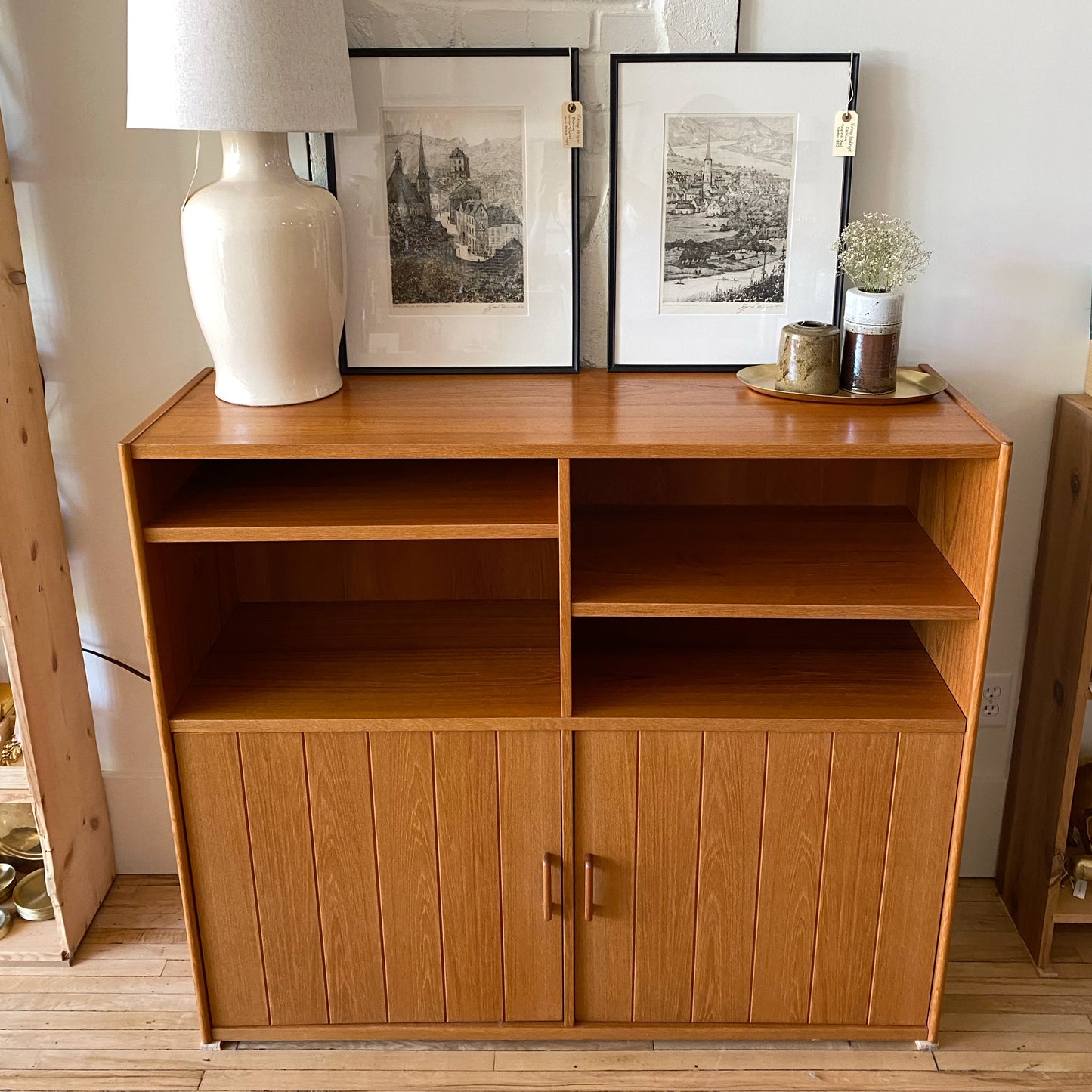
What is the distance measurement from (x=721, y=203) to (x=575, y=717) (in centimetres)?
86

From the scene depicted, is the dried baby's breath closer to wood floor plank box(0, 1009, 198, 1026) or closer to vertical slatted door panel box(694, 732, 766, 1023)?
vertical slatted door panel box(694, 732, 766, 1023)

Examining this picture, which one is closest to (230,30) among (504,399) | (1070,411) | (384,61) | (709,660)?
(384,61)

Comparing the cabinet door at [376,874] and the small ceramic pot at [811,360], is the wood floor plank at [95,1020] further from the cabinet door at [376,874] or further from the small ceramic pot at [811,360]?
the small ceramic pot at [811,360]

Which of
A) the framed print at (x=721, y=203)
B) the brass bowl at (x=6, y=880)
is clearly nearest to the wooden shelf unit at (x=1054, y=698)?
the framed print at (x=721, y=203)

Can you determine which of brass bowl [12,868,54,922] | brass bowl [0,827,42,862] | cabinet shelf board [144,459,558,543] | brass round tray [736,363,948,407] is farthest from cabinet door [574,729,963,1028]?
brass bowl [0,827,42,862]

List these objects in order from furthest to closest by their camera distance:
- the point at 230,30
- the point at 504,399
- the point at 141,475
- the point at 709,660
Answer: the point at 709,660, the point at 504,399, the point at 141,475, the point at 230,30

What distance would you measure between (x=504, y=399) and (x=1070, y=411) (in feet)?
3.21

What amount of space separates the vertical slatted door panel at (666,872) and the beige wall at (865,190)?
74 cm

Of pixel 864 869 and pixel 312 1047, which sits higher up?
pixel 864 869

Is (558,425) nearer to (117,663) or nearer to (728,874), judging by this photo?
(728,874)

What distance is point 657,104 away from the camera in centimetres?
177

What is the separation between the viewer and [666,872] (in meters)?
1.79

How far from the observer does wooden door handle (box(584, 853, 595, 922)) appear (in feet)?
5.79

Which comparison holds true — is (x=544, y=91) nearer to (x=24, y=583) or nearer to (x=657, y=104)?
(x=657, y=104)
